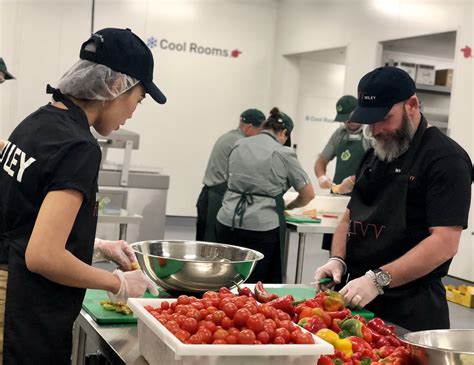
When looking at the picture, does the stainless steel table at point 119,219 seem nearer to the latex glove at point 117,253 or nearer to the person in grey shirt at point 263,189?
the person in grey shirt at point 263,189

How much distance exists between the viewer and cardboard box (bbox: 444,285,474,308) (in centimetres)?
645

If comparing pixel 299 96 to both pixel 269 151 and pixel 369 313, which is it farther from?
pixel 369 313

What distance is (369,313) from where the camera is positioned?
8.31 ft

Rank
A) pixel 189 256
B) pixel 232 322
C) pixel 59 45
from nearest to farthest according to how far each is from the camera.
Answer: pixel 232 322 < pixel 189 256 < pixel 59 45

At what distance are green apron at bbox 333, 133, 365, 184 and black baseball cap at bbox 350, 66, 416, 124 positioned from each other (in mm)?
4017

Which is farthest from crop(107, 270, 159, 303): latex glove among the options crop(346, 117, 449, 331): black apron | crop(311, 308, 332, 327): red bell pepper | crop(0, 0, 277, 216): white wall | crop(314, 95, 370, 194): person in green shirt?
crop(0, 0, 277, 216): white wall

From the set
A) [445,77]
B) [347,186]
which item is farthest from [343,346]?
[445,77]

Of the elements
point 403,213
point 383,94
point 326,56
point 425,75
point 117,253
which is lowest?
point 117,253

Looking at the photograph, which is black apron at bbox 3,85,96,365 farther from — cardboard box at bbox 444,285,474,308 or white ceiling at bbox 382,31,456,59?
white ceiling at bbox 382,31,456,59

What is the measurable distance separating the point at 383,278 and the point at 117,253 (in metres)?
0.90

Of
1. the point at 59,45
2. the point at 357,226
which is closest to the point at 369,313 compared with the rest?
the point at 357,226

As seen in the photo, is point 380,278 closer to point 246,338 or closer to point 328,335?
point 328,335

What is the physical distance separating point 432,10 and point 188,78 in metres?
3.98

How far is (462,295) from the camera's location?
21.4ft
